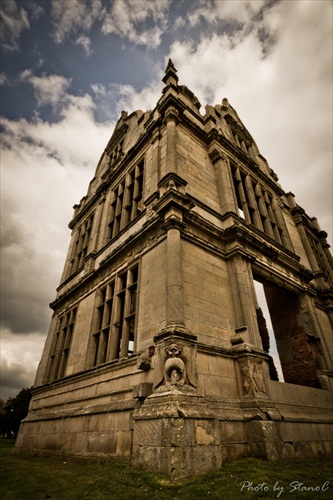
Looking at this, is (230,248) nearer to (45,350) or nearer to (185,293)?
(185,293)

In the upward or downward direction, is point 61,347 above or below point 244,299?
above

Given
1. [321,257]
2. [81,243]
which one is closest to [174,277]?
[81,243]

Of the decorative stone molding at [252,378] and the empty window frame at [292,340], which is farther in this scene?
the empty window frame at [292,340]

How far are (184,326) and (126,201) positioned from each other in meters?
7.83

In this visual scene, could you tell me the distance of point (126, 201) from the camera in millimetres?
12672

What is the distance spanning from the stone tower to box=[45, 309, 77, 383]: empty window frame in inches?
2.9

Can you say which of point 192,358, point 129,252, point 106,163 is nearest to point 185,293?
point 192,358

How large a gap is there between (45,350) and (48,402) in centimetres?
318

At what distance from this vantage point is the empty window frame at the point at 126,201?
12.2 metres

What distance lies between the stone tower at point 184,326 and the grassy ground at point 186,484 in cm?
32

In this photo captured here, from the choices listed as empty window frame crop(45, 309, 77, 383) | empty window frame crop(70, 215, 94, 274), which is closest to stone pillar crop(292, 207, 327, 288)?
empty window frame crop(70, 215, 94, 274)

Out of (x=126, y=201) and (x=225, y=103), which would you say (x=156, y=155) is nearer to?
(x=126, y=201)

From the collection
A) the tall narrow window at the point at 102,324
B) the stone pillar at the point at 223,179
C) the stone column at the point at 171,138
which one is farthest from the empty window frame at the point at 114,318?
the stone pillar at the point at 223,179

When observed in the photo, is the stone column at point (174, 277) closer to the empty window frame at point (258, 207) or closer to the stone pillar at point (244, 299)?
the stone pillar at point (244, 299)
